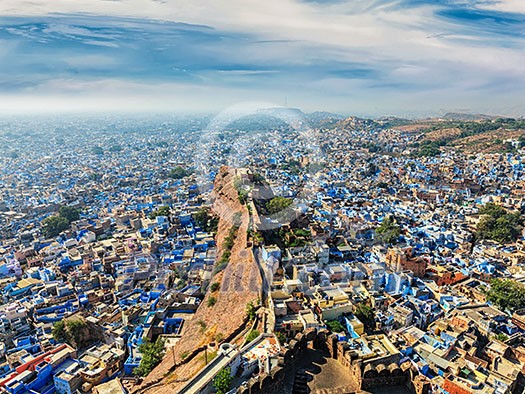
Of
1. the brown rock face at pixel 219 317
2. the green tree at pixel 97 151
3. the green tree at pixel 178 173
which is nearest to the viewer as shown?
the brown rock face at pixel 219 317

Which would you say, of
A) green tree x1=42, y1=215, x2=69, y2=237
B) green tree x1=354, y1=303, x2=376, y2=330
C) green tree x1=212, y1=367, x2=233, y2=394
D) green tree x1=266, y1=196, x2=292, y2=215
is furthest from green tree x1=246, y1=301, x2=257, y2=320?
green tree x1=42, y1=215, x2=69, y2=237

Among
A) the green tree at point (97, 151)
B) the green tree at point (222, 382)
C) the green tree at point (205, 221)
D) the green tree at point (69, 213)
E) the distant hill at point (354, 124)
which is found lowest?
the green tree at point (97, 151)

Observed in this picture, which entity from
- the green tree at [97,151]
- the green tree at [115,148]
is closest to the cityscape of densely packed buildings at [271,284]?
the green tree at [97,151]

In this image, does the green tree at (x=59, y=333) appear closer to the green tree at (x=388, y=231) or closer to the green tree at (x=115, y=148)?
the green tree at (x=388, y=231)

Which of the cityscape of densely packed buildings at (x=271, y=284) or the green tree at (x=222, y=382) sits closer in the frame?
the green tree at (x=222, y=382)

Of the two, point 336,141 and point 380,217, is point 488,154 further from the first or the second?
point 380,217

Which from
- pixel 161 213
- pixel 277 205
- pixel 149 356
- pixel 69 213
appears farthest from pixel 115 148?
pixel 149 356

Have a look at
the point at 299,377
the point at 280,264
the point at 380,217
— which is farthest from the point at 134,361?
the point at 380,217

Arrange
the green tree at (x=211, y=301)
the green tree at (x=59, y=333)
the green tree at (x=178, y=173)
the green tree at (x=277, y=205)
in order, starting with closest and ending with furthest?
the green tree at (x=59, y=333) → the green tree at (x=211, y=301) → the green tree at (x=277, y=205) → the green tree at (x=178, y=173)
